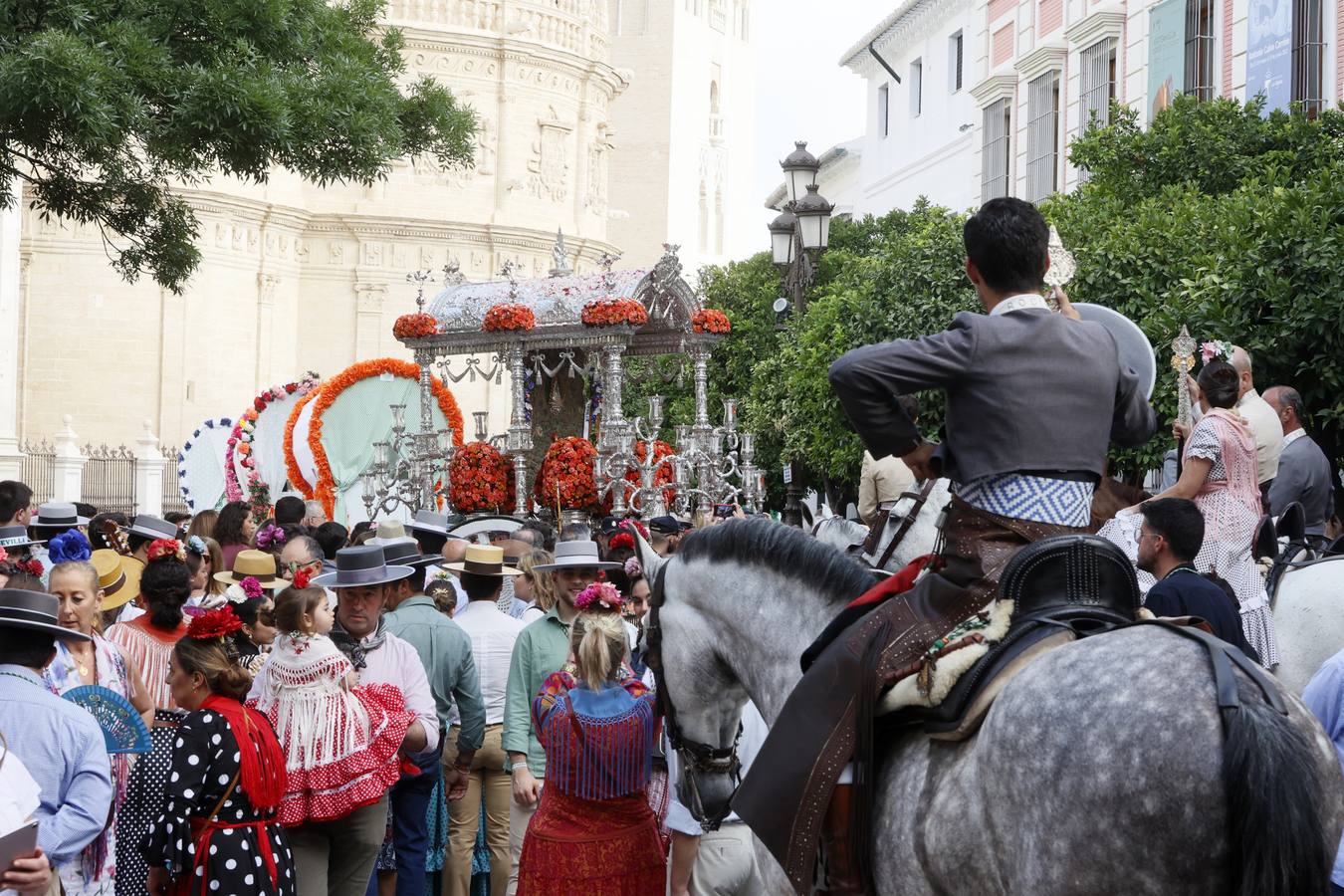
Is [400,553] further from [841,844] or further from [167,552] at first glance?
[841,844]

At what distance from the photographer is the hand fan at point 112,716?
20.9 feet

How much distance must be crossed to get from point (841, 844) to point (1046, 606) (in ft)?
2.91

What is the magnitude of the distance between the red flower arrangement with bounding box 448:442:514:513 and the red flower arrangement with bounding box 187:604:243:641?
534 inches

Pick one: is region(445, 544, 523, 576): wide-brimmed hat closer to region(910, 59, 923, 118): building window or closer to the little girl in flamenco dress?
the little girl in flamenco dress

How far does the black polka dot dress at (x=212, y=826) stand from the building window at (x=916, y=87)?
47.6 metres

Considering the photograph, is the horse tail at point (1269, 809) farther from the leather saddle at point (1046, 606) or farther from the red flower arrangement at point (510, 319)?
the red flower arrangement at point (510, 319)

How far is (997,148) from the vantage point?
3834 cm

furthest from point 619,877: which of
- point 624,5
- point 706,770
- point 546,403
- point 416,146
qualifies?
point 624,5

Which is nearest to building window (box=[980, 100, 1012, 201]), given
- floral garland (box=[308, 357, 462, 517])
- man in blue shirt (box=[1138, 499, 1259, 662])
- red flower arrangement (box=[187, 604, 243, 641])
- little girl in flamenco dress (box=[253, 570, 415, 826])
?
floral garland (box=[308, 357, 462, 517])

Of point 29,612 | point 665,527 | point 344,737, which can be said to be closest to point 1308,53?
point 665,527

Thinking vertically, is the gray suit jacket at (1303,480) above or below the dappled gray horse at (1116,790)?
above

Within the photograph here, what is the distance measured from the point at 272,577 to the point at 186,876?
3.83m

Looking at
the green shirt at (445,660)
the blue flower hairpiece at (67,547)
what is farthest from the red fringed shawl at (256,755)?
the blue flower hairpiece at (67,547)

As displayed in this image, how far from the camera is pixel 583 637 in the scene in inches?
282
